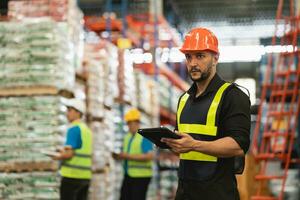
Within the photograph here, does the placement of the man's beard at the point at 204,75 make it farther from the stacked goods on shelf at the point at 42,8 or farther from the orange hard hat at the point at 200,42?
the stacked goods on shelf at the point at 42,8

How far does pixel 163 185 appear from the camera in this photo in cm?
1416

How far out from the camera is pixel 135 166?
8.45m

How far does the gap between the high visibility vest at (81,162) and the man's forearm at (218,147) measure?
13.7 feet

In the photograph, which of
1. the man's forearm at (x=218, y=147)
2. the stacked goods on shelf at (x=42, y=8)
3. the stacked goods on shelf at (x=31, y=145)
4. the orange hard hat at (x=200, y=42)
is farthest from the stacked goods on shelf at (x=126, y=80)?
the man's forearm at (x=218, y=147)

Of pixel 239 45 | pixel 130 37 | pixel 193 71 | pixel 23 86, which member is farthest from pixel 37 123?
pixel 239 45

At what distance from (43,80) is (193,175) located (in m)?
4.22

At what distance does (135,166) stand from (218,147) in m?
5.07

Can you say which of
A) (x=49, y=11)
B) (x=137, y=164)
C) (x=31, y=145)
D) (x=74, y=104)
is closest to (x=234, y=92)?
(x=74, y=104)

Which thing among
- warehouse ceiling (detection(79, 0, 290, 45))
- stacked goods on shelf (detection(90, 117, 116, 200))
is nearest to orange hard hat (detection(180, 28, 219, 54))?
stacked goods on shelf (detection(90, 117, 116, 200))

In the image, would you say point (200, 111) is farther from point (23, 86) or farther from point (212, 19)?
point (212, 19)

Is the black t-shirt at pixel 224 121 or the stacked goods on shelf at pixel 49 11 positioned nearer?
the black t-shirt at pixel 224 121

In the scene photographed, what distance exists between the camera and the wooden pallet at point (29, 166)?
24.5ft

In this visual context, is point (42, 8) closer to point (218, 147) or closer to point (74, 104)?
point (74, 104)

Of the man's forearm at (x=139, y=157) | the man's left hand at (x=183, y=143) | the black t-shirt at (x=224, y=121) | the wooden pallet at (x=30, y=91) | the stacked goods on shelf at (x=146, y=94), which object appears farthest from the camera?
the stacked goods on shelf at (x=146, y=94)
